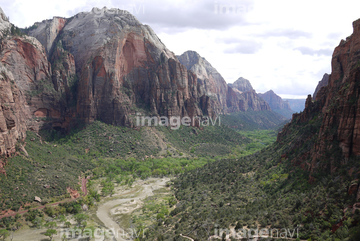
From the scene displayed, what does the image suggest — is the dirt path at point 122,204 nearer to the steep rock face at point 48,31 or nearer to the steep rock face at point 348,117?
the steep rock face at point 348,117

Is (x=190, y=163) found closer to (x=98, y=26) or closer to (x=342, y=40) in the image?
(x=342, y=40)

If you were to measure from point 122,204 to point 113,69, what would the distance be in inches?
3117

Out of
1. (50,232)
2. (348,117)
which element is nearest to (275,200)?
(348,117)

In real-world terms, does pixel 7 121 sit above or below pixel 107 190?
above

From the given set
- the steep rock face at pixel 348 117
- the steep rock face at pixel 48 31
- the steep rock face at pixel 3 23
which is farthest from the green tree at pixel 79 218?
the steep rock face at pixel 48 31

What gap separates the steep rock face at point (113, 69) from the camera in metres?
125

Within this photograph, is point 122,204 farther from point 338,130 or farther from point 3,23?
point 3,23

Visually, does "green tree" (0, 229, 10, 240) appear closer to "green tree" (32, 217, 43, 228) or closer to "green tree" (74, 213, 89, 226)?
"green tree" (32, 217, 43, 228)

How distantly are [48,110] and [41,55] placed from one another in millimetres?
25166

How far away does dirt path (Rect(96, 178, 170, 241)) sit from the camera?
177 ft

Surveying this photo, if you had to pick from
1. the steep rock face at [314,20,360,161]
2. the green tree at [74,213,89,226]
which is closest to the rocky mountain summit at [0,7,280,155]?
the green tree at [74,213,89,226]

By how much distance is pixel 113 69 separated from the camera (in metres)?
128

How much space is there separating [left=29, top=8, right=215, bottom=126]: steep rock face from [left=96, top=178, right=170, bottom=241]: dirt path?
47.1 meters

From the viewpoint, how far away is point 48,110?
115438 millimetres
